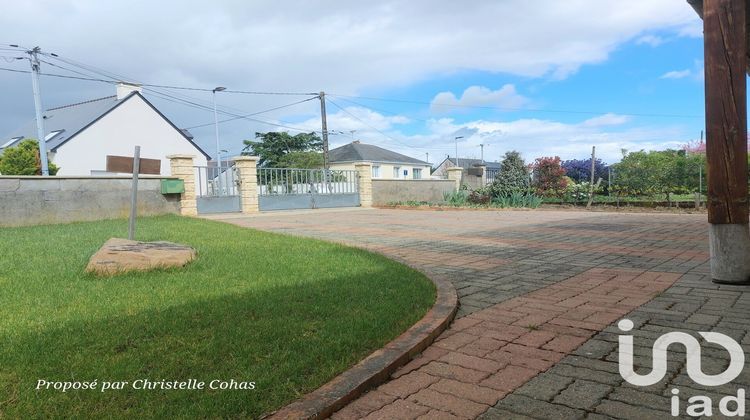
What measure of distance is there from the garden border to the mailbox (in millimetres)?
11796

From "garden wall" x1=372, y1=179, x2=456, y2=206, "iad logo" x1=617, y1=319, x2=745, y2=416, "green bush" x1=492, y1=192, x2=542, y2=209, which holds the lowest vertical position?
Result: "iad logo" x1=617, y1=319, x2=745, y2=416

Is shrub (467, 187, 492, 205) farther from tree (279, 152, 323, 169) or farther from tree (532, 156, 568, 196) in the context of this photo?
tree (279, 152, 323, 169)

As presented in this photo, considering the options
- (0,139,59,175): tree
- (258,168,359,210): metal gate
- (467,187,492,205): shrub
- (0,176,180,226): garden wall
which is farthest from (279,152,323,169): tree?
(0,176,180,226): garden wall

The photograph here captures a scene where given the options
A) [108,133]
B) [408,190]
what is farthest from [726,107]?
[108,133]

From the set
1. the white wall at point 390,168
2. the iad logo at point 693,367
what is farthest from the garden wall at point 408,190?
the white wall at point 390,168

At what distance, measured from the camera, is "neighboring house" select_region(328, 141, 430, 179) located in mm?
45469

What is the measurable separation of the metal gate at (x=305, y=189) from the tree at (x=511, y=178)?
20.7 ft

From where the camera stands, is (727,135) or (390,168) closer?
(727,135)

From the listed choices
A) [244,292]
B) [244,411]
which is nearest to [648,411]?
[244,411]

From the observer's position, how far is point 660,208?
15.6 m

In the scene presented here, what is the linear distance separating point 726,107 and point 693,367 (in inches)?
116

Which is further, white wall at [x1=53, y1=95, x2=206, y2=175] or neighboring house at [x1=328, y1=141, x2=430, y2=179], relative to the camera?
neighboring house at [x1=328, y1=141, x2=430, y2=179]

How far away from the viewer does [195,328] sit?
126 inches

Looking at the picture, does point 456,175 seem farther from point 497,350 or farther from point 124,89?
point 124,89
